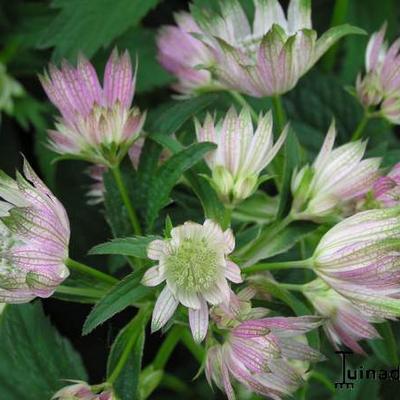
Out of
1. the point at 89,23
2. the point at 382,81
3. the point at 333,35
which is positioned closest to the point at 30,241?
the point at 333,35

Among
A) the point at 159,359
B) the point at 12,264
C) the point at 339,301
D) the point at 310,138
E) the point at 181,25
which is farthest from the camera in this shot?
the point at 310,138

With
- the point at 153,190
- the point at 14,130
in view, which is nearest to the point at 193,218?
the point at 153,190

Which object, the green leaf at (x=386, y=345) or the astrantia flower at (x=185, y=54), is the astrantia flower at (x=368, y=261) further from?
the astrantia flower at (x=185, y=54)

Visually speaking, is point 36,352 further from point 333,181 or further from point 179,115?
point 333,181

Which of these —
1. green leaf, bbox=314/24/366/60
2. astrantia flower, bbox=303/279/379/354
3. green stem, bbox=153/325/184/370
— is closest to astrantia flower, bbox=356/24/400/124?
green leaf, bbox=314/24/366/60

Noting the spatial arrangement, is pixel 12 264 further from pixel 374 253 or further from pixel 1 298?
pixel 374 253

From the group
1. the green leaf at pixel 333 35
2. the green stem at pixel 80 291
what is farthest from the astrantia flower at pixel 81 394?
the green leaf at pixel 333 35

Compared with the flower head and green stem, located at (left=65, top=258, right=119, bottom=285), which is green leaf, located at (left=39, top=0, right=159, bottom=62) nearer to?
green stem, located at (left=65, top=258, right=119, bottom=285)
